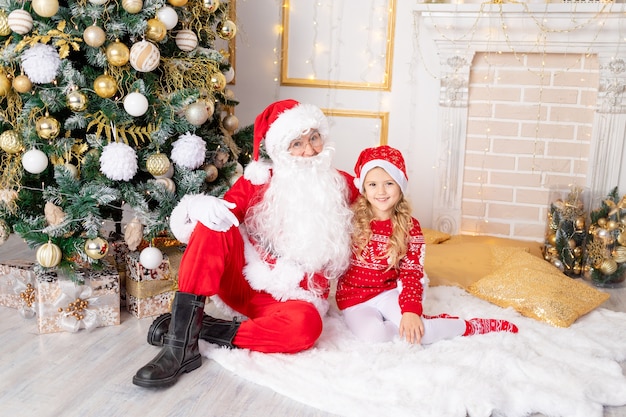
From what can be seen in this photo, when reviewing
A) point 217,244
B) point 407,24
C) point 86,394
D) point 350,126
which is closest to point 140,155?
point 217,244

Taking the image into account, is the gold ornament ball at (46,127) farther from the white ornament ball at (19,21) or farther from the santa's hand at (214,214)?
the santa's hand at (214,214)

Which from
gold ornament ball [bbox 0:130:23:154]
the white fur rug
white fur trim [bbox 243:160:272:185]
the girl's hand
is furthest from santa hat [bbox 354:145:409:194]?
gold ornament ball [bbox 0:130:23:154]

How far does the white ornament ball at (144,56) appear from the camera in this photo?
236cm

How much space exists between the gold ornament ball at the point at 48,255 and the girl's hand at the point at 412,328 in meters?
1.27

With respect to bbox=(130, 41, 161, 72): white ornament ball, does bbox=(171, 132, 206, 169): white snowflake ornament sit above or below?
below

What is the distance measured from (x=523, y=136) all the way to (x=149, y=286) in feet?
7.15

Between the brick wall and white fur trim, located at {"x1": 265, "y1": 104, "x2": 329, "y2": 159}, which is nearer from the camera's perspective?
Answer: white fur trim, located at {"x1": 265, "y1": 104, "x2": 329, "y2": 159}

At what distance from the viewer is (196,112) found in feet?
8.30

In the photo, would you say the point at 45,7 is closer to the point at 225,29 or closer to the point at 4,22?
the point at 4,22

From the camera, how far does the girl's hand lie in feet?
7.50

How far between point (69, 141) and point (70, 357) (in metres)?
0.79

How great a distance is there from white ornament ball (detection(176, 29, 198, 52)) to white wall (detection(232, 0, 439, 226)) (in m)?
1.22

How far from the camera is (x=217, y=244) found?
216 centimetres

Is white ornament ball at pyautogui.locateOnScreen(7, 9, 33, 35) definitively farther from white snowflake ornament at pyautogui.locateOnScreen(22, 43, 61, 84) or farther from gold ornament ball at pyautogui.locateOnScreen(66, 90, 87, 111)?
gold ornament ball at pyautogui.locateOnScreen(66, 90, 87, 111)
